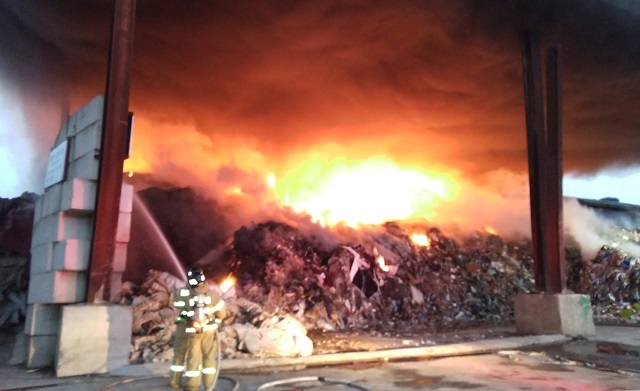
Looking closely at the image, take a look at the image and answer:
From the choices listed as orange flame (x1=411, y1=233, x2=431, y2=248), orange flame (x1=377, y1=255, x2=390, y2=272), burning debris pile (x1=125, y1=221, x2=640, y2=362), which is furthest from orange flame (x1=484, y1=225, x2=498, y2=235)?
orange flame (x1=377, y1=255, x2=390, y2=272)

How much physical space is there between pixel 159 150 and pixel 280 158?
3.65m

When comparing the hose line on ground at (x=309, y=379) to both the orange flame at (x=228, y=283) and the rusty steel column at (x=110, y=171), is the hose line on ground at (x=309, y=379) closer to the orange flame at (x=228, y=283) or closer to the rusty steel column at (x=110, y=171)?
the rusty steel column at (x=110, y=171)

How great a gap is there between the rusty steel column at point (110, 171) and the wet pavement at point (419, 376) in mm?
1172

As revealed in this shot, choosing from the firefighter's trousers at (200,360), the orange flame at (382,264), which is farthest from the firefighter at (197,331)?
the orange flame at (382,264)

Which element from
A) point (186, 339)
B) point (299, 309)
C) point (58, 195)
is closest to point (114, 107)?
point (58, 195)

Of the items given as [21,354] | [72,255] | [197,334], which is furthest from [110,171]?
[21,354]

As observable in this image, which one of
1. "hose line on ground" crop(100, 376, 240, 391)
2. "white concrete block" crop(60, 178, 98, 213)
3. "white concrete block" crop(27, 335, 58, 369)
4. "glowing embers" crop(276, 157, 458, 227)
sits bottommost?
"hose line on ground" crop(100, 376, 240, 391)

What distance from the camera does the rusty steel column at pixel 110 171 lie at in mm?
6125

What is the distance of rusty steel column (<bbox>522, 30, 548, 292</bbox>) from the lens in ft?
31.6

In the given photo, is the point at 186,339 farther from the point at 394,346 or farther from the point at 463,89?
the point at 463,89

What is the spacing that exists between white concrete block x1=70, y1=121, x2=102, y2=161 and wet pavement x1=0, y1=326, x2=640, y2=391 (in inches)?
116

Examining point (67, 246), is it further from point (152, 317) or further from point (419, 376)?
point (419, 376)

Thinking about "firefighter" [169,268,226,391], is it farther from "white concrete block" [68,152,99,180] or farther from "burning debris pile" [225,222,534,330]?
"burning debris pile" [225,222,534,330]

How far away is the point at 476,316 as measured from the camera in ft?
45.1
